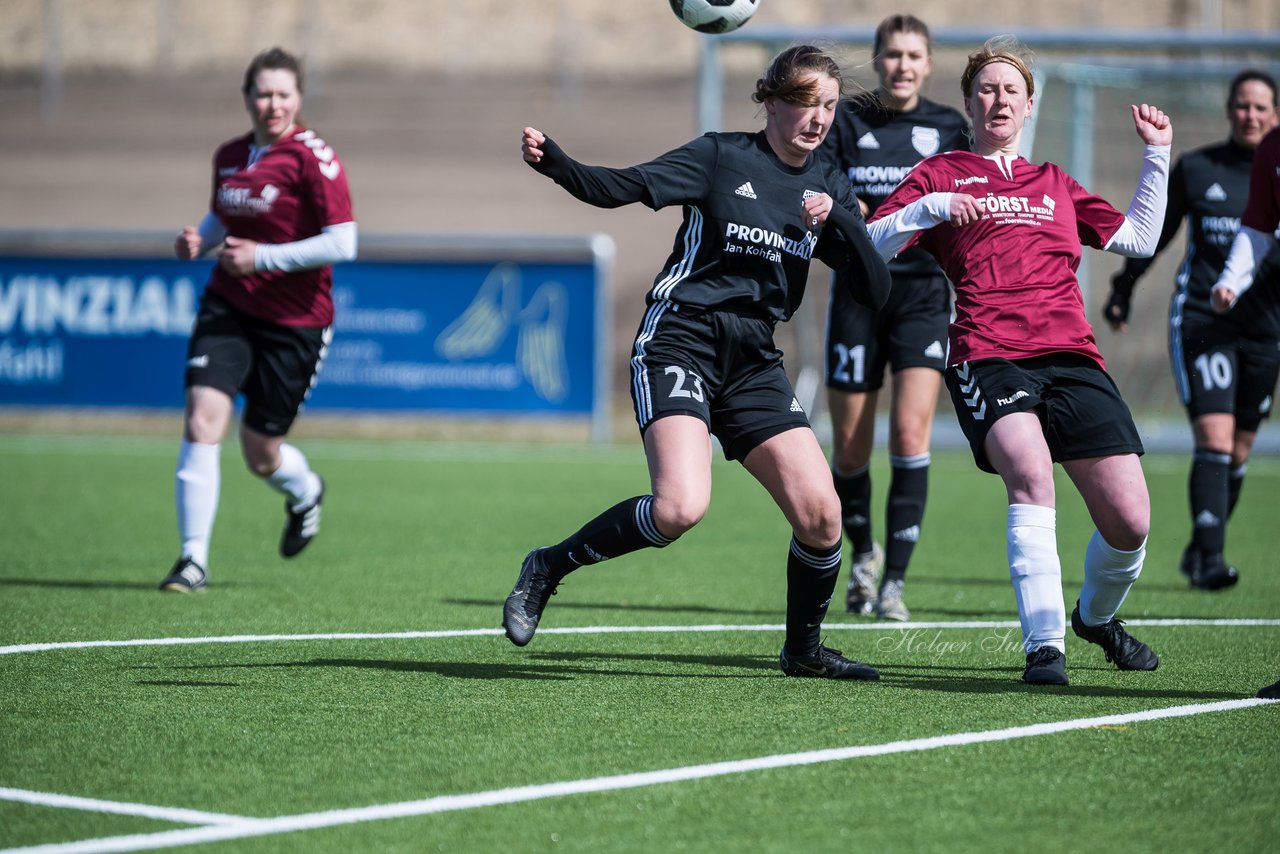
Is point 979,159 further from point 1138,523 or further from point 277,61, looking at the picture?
point 277,61

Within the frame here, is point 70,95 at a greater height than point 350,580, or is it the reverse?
point 70,95

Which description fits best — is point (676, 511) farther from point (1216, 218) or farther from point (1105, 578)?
point (1216, 218)

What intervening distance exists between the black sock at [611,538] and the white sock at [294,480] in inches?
134

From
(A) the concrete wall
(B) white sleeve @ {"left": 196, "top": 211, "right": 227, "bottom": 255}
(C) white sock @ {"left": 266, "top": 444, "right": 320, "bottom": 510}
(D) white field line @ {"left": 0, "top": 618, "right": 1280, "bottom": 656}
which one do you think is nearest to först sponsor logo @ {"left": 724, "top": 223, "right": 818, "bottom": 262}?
(D) white field line @ {"left": 0, "top": 618, "right": 1280, "bottom": 656}

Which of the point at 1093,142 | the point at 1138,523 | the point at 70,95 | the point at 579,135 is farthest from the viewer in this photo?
the point at 70,95

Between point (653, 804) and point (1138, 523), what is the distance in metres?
2.29

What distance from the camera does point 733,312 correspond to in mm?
5797

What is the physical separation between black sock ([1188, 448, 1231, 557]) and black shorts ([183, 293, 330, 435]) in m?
4.38

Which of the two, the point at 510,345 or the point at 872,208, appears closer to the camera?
the point at 872,208

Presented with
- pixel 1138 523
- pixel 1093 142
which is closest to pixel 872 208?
pixel 1138 523

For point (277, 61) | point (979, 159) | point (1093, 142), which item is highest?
point (1093, 142)

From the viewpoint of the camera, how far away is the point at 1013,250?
19.2 ft

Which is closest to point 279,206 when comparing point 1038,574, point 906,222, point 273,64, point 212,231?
point 212,231

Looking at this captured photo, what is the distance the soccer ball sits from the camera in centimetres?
660
